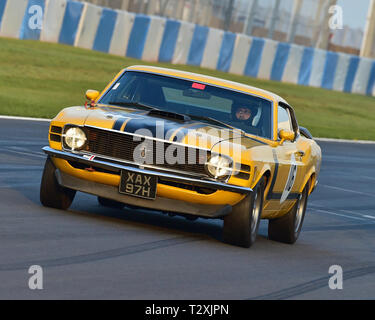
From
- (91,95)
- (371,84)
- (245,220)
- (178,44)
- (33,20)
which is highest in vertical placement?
(91,95)

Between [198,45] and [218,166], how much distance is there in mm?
29232

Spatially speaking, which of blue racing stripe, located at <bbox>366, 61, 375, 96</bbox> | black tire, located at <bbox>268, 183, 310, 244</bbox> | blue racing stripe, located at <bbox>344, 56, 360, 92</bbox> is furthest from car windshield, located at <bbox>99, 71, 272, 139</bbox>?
blue racing stripe, located at <bbox>366, 61, 375, 96</bbox>

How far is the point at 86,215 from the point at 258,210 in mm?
1584

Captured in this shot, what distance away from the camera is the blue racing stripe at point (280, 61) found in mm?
40906

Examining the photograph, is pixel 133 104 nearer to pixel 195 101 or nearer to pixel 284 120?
pixel 195 101

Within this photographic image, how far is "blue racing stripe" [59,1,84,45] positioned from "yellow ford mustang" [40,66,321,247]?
74.1 feet

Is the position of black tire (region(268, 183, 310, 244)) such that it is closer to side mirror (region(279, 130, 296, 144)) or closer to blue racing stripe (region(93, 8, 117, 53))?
side mirror (region(279, 130, 296, 144))

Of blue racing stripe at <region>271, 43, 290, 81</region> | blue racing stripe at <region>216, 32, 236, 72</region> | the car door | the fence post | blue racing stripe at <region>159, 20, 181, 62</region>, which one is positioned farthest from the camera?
the fence post

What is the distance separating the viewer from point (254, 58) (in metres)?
40.0

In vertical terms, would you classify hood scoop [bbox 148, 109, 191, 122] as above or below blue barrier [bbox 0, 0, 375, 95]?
above

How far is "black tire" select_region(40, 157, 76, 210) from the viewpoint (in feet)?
29.5

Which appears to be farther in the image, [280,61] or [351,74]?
[351,74]

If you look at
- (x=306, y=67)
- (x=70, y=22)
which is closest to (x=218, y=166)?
(x=70, y=22)
